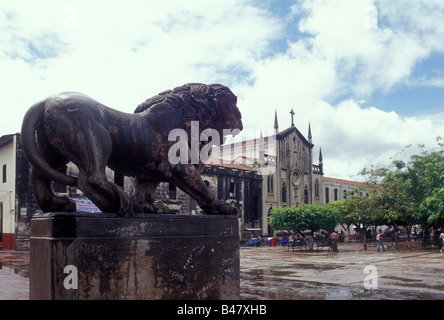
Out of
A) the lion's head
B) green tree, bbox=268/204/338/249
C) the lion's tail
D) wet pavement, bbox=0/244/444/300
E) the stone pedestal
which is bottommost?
wet pavement, bbox=0/244/444/300

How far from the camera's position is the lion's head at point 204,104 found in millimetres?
3613

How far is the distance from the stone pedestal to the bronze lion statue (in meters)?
0.20

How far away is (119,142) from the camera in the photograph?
10.8ft

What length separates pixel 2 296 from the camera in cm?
678

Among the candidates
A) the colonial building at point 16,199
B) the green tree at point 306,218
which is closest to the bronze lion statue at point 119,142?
the colonial building at point 16,199

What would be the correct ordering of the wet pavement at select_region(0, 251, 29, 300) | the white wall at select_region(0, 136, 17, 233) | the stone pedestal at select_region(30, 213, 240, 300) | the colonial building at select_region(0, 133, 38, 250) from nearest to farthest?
the stone pedestal at select_region(30, 213, 240, 300)
the wet pavement at select_region(0, 251, 29, 300)
the colonial building at select_region(0, 133, 38, 250)
the white wall at select_region(0, 136, 17, 233)

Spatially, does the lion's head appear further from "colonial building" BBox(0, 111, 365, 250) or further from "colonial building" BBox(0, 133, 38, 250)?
"colonial building" BBox(0, 133, 38, 250)

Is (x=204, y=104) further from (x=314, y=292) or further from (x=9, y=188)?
(x=9, y=188)

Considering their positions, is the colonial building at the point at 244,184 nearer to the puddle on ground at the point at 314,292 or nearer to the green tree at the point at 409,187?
the green tree at the point at 409,187

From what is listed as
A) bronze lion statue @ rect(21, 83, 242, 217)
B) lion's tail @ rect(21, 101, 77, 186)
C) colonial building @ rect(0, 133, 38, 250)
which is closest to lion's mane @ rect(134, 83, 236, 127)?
bronze lion statue @ rect(21, 83, 242, 217)

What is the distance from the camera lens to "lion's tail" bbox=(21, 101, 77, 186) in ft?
9.73
